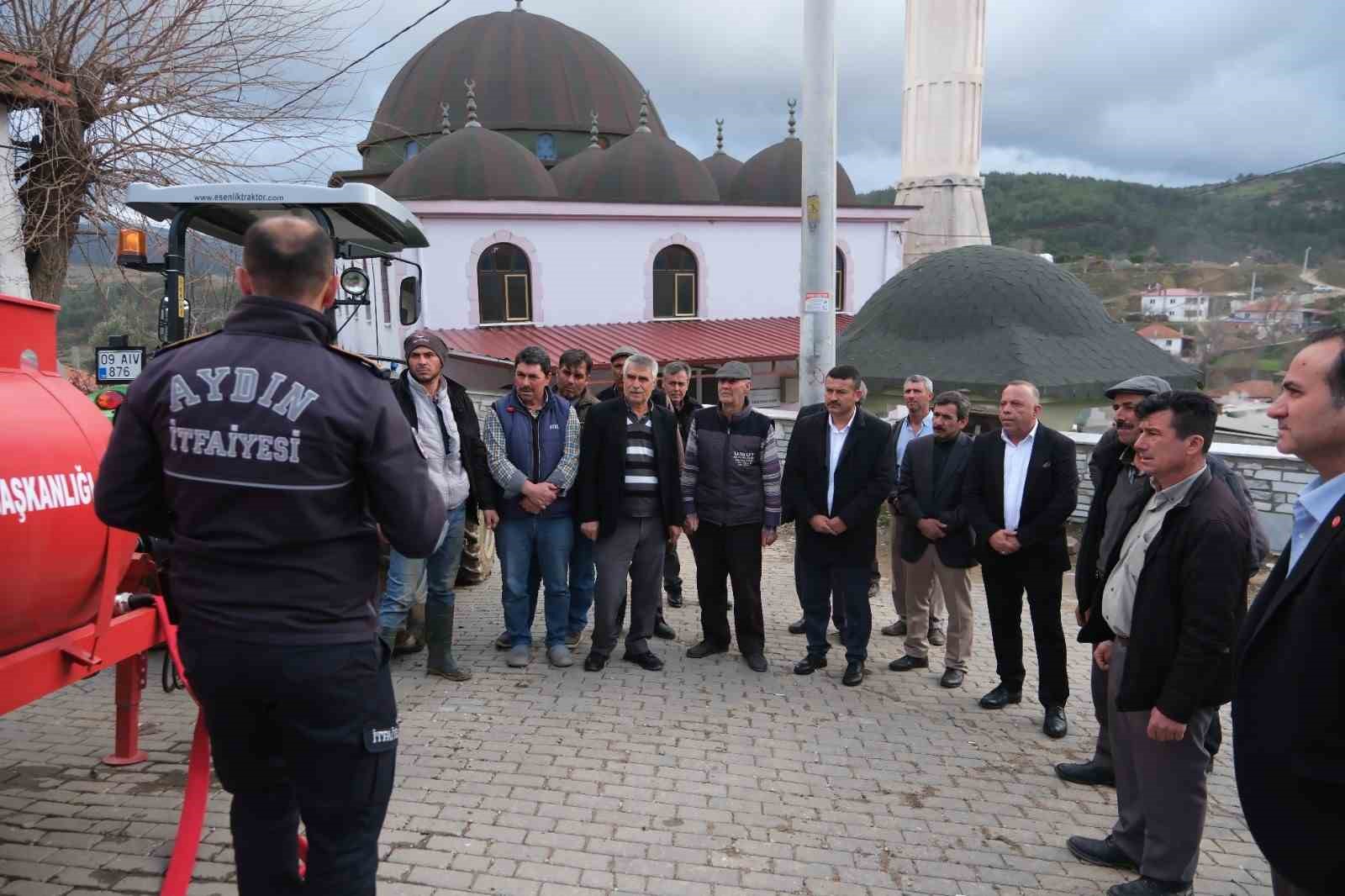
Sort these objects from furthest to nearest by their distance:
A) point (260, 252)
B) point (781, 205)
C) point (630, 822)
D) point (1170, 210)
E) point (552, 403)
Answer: point (1170, 210), point (781, 205), point (552, 403), point (630, 822), point (260, 252)

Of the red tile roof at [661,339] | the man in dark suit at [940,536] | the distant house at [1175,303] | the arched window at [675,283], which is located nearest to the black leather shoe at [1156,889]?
the man in dark suit at [940,536]

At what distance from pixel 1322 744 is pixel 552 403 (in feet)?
14.2

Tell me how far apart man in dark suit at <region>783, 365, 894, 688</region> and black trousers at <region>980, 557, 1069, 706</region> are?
776mm

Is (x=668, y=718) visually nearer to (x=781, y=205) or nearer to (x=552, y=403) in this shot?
(x=552, y=403)

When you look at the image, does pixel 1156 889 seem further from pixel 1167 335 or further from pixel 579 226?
pixel 1167 335

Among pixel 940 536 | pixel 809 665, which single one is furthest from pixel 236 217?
pixel 940 536

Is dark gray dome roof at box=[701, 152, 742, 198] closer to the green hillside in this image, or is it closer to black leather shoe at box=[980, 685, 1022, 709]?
black leather shoe at box=[980, 685, 1022, 709]

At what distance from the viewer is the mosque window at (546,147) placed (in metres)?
28.4

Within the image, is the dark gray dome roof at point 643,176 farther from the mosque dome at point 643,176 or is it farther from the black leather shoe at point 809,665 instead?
the black leather shoe at point 809,665

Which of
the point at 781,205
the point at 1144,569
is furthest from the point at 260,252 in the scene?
the point at 781,205

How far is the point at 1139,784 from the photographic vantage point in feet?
10.8

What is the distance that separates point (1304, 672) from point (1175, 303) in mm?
58004

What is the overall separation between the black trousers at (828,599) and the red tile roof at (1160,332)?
41776 millimetres

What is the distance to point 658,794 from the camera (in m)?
3.92
